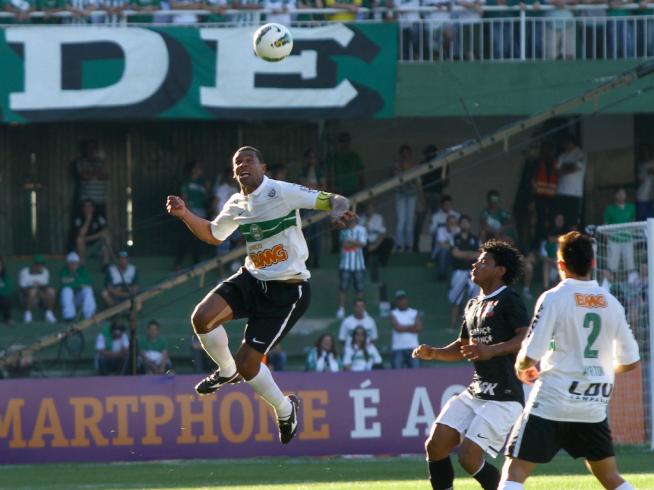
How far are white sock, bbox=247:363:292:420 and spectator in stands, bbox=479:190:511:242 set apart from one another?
39.4 ft

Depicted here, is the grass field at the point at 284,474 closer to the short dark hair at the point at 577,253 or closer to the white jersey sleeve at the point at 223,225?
the white jersey sleeve at the point at 223,225

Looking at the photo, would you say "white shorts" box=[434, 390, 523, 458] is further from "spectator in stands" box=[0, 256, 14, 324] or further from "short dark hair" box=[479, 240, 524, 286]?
"spectator in stands" box=[0, 256, 14, 324]

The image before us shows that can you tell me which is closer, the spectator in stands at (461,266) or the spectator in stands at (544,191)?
the spectator in stands at (461,266)

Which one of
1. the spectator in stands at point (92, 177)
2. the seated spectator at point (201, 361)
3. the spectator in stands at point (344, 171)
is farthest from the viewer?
the spectator in stands at point (344, 171)

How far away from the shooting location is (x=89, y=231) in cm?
2373

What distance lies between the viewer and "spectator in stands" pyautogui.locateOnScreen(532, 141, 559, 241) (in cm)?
2359

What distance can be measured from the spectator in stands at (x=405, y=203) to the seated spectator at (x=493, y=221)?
130 centimetres

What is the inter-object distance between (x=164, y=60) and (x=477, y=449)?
13.4 meters

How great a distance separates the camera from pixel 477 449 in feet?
31.6

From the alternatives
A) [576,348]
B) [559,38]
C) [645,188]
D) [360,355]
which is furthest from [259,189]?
[645,188]

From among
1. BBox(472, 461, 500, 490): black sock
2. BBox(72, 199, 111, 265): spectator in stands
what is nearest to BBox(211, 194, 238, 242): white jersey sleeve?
BBox(472, 461, 500, 490): black sock

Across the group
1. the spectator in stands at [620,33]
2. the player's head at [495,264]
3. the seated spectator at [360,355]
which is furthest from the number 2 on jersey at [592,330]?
the spectator in stands at [620,33]

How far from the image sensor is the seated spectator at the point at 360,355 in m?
19.9

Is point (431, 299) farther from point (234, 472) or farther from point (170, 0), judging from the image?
point (234, 472)
